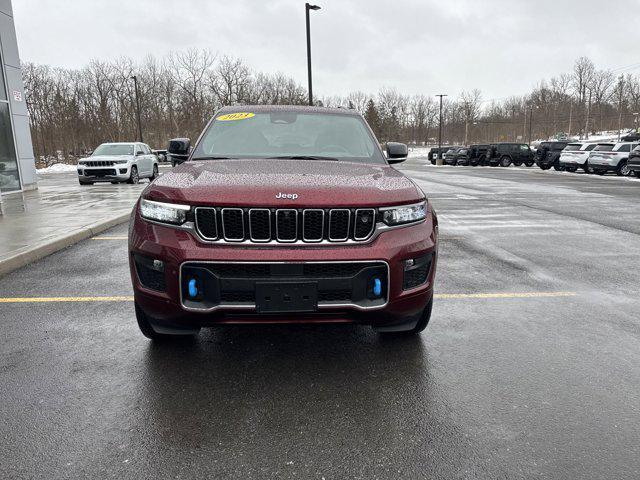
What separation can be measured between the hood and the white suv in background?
15.9 m

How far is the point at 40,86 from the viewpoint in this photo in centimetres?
4847

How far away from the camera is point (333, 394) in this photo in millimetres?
2760

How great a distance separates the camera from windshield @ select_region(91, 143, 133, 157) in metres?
18.7

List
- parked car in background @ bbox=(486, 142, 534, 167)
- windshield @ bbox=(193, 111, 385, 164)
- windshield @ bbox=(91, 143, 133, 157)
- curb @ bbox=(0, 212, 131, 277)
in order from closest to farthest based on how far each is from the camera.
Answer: windshield @ bbox=(193, 111, 385, 164)
curb @ bbox=(0, 212, 131, 277)
windshield @ bbox=(91, 143, 133, 157)
parked car in background @ bbox=(486, 142, 534, 167)

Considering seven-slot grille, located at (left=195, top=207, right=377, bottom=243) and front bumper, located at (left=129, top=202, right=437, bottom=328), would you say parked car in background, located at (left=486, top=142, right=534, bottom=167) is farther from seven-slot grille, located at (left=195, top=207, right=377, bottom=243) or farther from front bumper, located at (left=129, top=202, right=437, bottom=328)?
seven-slot grille, located at (left=195, top=207, right=377, bottom=243)

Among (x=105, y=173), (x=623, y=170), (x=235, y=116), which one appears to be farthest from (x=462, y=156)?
(x=235, y=116)

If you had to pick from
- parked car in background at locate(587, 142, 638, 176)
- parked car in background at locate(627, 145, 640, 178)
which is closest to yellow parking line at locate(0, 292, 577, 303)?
parked car in background at locate(627, 145, 640, 178)

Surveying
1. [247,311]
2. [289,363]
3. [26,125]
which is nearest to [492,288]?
[289,363]

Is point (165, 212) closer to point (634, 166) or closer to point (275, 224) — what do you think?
point (275, 224)

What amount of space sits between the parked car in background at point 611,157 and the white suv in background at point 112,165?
23.7 meters

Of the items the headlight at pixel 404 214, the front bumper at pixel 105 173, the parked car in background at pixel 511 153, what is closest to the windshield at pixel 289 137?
the headlight at pixel 404 214

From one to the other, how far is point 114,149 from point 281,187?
1830cm

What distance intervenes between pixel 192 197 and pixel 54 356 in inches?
64.9

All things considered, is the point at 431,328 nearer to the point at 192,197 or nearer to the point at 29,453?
the point at 192,197
